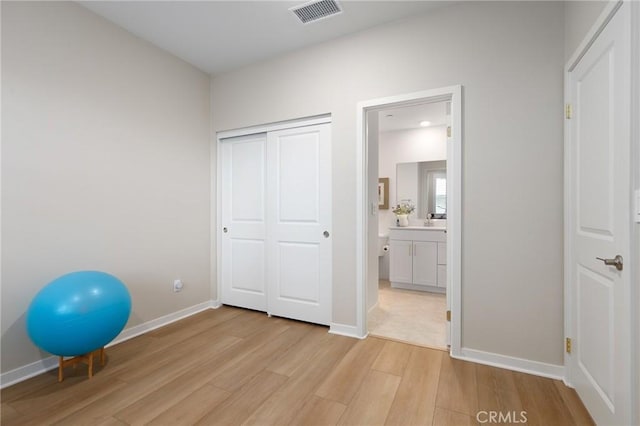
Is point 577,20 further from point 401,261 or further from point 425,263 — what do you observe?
point 401,261

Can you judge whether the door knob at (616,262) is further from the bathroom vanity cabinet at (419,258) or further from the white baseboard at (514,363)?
the bathroom vanity cabinet at (419,258)

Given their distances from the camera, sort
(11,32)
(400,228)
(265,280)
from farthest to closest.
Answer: (400,228) < (265,280) < (11,32)

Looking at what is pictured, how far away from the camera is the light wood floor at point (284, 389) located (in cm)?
161

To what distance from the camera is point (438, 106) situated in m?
3.87

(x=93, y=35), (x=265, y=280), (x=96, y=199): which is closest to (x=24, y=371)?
(x=96, y=199)

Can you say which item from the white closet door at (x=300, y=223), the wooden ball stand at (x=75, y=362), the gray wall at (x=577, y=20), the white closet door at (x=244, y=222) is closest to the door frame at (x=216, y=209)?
the white closet door at (x=244, y=222)

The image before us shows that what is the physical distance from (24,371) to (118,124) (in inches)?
79.2

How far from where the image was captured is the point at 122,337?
8.47 ft

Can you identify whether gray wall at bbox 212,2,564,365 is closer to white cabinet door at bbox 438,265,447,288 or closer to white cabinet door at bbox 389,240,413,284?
white cabinet door at bbox 438,265,447,288

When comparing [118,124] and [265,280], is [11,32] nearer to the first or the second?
[118,124]

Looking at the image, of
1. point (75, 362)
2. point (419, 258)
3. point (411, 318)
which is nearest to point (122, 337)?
point (75, 362)

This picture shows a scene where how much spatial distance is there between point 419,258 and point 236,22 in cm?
368

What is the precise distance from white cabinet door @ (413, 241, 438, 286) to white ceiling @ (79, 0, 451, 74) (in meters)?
2.95

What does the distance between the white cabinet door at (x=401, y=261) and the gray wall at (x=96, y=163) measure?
271 cm
